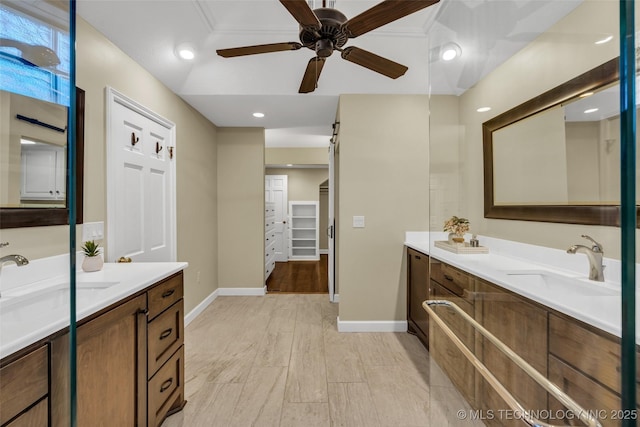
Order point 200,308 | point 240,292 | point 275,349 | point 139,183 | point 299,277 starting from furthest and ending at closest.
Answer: point 299,277 < point 240,292 < point 200,308 < point 275,349 < point 139,183

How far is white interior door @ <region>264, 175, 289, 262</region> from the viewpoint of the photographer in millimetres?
6574

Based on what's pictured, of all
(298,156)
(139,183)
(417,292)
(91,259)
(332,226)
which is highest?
(298,156)

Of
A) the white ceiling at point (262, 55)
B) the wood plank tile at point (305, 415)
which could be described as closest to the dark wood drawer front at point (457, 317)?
the wood plank tile at point (305, 415)

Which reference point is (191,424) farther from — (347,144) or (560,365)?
(347,144)

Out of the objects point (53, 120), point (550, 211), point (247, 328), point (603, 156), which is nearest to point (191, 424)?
point (247, 328)

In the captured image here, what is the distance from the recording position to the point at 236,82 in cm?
272

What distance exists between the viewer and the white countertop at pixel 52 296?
708 mm

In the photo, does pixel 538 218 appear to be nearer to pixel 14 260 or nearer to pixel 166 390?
pixel 14 260

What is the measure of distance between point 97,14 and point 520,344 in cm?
285

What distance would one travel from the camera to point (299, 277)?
5.05 m

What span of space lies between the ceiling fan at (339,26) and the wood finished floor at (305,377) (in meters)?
1.77

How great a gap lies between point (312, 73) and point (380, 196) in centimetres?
139

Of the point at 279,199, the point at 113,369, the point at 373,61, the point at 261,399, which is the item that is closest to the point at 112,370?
the point at 113,369

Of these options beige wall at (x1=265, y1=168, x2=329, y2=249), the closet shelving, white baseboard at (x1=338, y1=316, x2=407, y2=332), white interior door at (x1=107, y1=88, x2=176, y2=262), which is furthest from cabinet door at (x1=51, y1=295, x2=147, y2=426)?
beige wall at (x1=265, y1=168, x2=329, y2=249)
